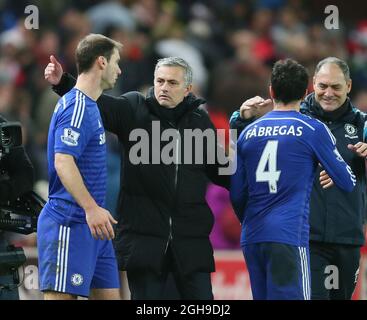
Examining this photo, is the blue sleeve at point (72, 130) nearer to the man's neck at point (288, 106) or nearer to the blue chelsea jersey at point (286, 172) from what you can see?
the blue chelsea jersey at point (286, 172)

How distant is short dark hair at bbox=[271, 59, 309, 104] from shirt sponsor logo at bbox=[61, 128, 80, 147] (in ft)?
4.38

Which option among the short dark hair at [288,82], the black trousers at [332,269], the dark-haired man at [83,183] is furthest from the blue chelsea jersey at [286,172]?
the dark-haired man at [83,183]

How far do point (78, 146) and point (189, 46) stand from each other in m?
7.29

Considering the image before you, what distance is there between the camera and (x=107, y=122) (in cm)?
704

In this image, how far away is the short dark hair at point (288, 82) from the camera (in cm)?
678

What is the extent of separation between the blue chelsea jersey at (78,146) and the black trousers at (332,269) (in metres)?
1.73

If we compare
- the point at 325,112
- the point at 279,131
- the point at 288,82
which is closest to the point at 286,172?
the point at 279,131

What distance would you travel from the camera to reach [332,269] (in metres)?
7.54

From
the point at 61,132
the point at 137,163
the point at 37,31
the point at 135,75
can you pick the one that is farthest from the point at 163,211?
the point at 37,31

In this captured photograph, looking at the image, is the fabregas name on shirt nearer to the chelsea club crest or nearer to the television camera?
the chelsea club crest

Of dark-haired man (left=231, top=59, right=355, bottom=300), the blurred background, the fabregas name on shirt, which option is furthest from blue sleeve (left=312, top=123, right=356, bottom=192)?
the blurred background

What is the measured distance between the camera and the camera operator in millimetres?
6980
